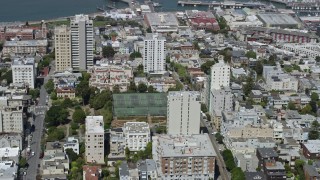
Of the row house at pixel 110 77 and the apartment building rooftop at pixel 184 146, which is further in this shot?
the row house at pixel 110 77

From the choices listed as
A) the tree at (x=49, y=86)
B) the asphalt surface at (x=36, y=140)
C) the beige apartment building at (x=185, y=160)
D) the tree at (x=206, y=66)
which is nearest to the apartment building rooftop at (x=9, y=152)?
the asphalt surface at (x=36, y=140)

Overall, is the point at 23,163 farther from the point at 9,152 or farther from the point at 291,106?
the point at 291,106

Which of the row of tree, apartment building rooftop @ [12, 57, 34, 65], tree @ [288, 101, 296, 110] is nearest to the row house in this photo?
apartment building rooftop @ [12, 57, 34, 65]

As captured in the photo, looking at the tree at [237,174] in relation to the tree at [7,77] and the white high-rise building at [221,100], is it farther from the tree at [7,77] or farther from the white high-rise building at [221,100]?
the tree at [7,77]

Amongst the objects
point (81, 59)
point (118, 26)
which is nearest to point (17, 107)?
point (81, 59)

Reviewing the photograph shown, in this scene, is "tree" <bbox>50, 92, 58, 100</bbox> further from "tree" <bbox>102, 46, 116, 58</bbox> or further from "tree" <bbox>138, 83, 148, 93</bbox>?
"tree" <bbox>102, 46, 116, 58</bbox>
